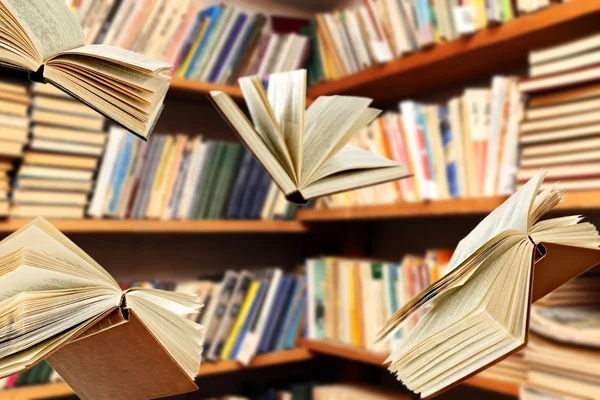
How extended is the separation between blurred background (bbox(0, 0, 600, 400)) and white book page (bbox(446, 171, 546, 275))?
2.48 feet

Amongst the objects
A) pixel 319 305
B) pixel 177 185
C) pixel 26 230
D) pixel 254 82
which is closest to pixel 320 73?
pixel 177 185

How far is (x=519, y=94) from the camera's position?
4.34 ft

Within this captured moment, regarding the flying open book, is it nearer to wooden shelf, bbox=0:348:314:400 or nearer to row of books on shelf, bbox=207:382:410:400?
wooden shelf, bbox=0:348:314:400

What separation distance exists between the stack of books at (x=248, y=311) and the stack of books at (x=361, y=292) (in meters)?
0.06

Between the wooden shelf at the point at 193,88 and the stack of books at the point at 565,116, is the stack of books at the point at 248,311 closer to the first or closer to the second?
the wooden shelf at the point at 193,88

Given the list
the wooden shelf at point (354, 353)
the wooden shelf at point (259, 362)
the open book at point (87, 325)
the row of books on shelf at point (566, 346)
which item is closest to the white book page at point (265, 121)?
the open book at point (87, 325)

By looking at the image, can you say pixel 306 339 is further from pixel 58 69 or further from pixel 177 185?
pixel 58 69

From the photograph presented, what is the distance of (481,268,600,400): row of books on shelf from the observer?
109 cm

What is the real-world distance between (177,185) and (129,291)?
1.35 metres

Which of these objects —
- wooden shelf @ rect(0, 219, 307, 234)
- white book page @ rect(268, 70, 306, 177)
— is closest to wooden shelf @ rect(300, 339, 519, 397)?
wooden shelf @ rect(0, 219, 307, 234)

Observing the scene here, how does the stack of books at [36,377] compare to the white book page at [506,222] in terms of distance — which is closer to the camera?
the white book page at [506,222]

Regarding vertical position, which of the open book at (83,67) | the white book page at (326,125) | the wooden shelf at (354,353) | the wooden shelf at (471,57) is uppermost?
the open book at (83,67)

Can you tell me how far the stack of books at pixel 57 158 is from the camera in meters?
1.45

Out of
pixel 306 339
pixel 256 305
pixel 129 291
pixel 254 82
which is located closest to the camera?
pixel 129 291
